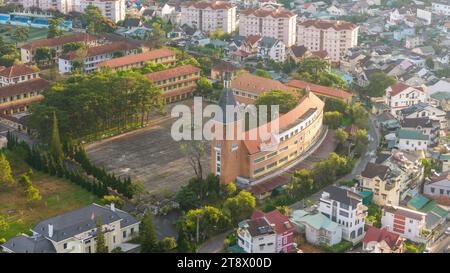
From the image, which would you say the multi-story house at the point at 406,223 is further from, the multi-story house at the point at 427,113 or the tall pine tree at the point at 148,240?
the multi-story house at the point at 427,113

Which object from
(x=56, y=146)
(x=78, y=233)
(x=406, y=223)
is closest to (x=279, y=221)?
(x=406, y=223)

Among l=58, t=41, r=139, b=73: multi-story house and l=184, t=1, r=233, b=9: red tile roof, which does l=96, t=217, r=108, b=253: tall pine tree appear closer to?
l=58, t=41, r=139, b=73: multi-story house

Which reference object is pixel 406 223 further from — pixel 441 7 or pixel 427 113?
pixel 441 7

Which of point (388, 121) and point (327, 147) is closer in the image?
point (327, 147)

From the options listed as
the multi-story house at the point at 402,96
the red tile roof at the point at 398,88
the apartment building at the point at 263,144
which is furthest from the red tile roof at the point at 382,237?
the red tile roof at the point at 398,88

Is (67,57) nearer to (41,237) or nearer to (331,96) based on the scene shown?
(331,96)
